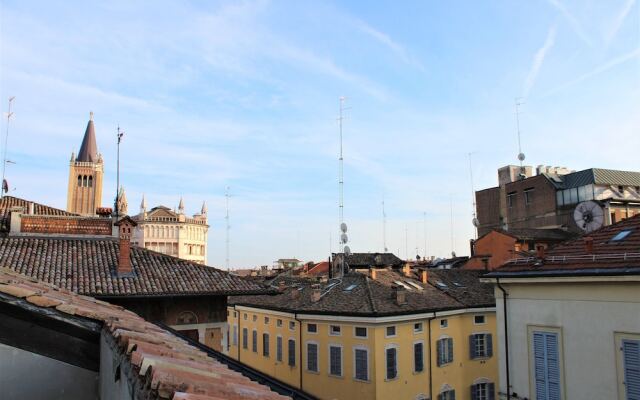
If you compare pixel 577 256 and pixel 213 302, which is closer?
pixel 577 256

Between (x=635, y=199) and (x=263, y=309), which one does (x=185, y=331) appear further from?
(x=635, y=199)

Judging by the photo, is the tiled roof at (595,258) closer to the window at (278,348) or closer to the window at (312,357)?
the window at (312,357)

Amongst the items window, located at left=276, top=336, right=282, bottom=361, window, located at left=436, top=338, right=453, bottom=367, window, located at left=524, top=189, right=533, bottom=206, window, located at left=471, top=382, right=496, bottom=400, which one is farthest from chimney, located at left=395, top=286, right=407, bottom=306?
window, located at left=524, top=189, right=533, bottom=206

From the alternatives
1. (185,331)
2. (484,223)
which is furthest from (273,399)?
(484,223)

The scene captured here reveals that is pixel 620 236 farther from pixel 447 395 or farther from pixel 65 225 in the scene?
pixel 65 225

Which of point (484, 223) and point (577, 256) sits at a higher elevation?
point (484, 223)

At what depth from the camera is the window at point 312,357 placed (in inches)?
1053

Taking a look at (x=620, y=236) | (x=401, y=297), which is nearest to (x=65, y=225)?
(x=401, y=297)

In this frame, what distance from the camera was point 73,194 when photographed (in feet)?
314

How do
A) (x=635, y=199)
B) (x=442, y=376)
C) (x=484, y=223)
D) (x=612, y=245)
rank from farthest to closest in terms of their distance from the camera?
(x=484, y=223)
(x=635, y=199)
(x=442, y=376)
(x=612, y=245)

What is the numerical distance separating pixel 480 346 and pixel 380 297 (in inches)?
297

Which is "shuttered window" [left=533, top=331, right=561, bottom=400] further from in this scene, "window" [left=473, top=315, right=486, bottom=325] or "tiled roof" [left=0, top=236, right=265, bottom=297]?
"window" [left=473, top=315, right=486, bottom=325]

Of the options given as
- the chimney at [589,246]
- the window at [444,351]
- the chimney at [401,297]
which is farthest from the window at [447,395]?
the chimney at [589,246]

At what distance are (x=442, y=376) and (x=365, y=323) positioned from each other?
19.9 ft
